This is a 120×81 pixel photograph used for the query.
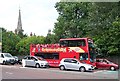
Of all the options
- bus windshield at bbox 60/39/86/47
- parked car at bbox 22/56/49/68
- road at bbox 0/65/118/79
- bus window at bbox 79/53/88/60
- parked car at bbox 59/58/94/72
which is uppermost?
bus windshield at bbox 60/39/86/47

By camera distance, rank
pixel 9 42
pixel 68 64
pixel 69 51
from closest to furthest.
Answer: pixel 68 64 < pixel 69 51 < pixel 9 42

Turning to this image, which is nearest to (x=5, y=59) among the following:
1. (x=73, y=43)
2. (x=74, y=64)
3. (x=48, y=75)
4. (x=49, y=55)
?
(x=49, y=55)

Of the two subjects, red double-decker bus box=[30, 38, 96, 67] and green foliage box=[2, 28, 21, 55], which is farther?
green foliage box=[2, 28, 21, 55]

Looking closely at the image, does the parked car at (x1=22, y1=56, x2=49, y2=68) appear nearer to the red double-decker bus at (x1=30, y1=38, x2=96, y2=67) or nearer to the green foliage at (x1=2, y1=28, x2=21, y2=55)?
the red double-decker bus at (x1=30, y1=38, x2=96, y2=67)

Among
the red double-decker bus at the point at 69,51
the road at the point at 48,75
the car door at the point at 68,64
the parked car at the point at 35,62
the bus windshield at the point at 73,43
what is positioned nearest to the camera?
the road at the point at 48,75

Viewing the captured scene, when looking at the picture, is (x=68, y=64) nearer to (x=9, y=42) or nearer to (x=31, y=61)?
(x=31, y=61)

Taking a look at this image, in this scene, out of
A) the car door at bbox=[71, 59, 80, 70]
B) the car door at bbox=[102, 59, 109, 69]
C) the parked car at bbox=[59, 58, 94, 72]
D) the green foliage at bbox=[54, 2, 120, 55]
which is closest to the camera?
the parked car at bbox=[59, 58, 94, 72]

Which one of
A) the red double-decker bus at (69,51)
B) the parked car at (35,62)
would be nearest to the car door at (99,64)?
the red double-decker bus at (69,51)

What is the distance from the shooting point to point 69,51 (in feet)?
131

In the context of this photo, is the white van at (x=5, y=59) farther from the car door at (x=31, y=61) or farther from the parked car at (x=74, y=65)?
the parked car at (x=74, y=65)

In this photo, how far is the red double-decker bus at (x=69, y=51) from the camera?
38000 millimetres

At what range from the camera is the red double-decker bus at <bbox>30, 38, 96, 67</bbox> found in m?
38.0

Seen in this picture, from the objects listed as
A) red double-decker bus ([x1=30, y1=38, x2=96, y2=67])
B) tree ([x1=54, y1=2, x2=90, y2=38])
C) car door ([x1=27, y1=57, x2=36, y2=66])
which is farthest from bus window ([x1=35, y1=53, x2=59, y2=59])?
tree ([x1=54, y1=2, x2=90, y2=38])

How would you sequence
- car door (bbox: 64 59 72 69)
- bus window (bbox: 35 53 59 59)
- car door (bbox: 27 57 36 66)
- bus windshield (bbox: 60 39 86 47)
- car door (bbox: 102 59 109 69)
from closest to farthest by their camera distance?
1. car door (bbox: 64 59 72 69)
2. bus windshield (bbox: 60 39 86 47)
3. car door (bbox: 102 59 109 69)
4. car door (bbox: 27 57 36 66)
5. bus window (bbox: 35 53 59 59)
